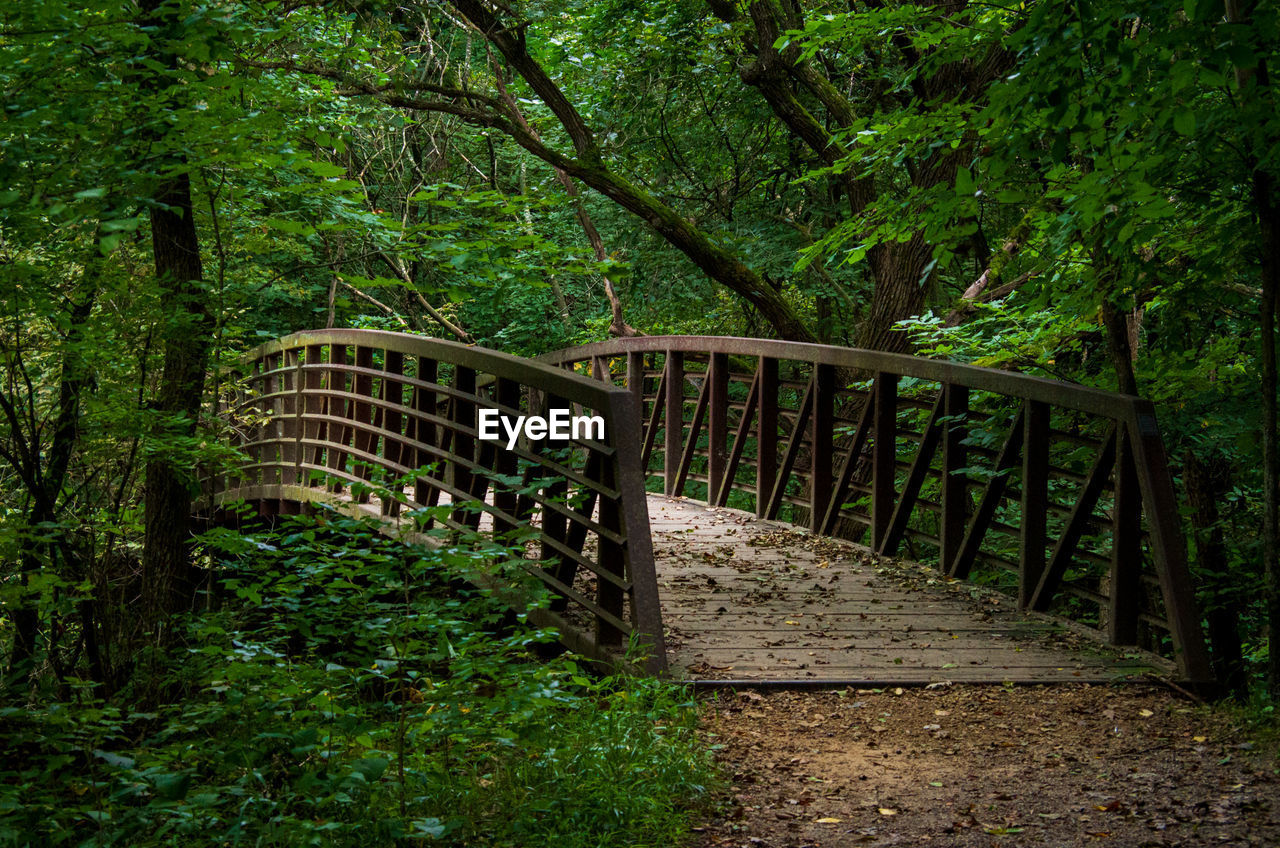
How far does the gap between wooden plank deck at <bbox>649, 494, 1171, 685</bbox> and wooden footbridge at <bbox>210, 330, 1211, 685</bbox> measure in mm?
17

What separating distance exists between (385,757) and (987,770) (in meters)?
2.19

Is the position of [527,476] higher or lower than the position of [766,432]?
lower

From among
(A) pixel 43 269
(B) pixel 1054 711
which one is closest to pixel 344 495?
(A) pixel 43 269

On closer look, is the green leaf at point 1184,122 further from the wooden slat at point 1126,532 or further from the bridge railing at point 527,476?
the bridge railing at point 527,476

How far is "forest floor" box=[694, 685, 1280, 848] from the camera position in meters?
3.48

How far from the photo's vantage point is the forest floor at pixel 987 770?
3484mm

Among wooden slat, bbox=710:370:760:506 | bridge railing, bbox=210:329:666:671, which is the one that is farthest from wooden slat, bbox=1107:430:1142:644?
wooden slat, bbox=710:370:760:506

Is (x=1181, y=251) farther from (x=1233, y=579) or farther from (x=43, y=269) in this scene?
(x=43, y=269)

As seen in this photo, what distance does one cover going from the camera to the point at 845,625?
5.95 meters

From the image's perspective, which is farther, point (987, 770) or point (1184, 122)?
point (987, 770)

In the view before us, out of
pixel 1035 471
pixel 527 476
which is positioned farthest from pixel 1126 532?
pixel 527 476

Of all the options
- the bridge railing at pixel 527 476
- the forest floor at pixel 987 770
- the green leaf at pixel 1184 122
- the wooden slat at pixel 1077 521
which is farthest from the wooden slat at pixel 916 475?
the green leaf at pixel 1184 122

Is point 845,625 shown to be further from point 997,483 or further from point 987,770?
point 987,770

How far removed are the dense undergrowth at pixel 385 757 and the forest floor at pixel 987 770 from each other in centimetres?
29
